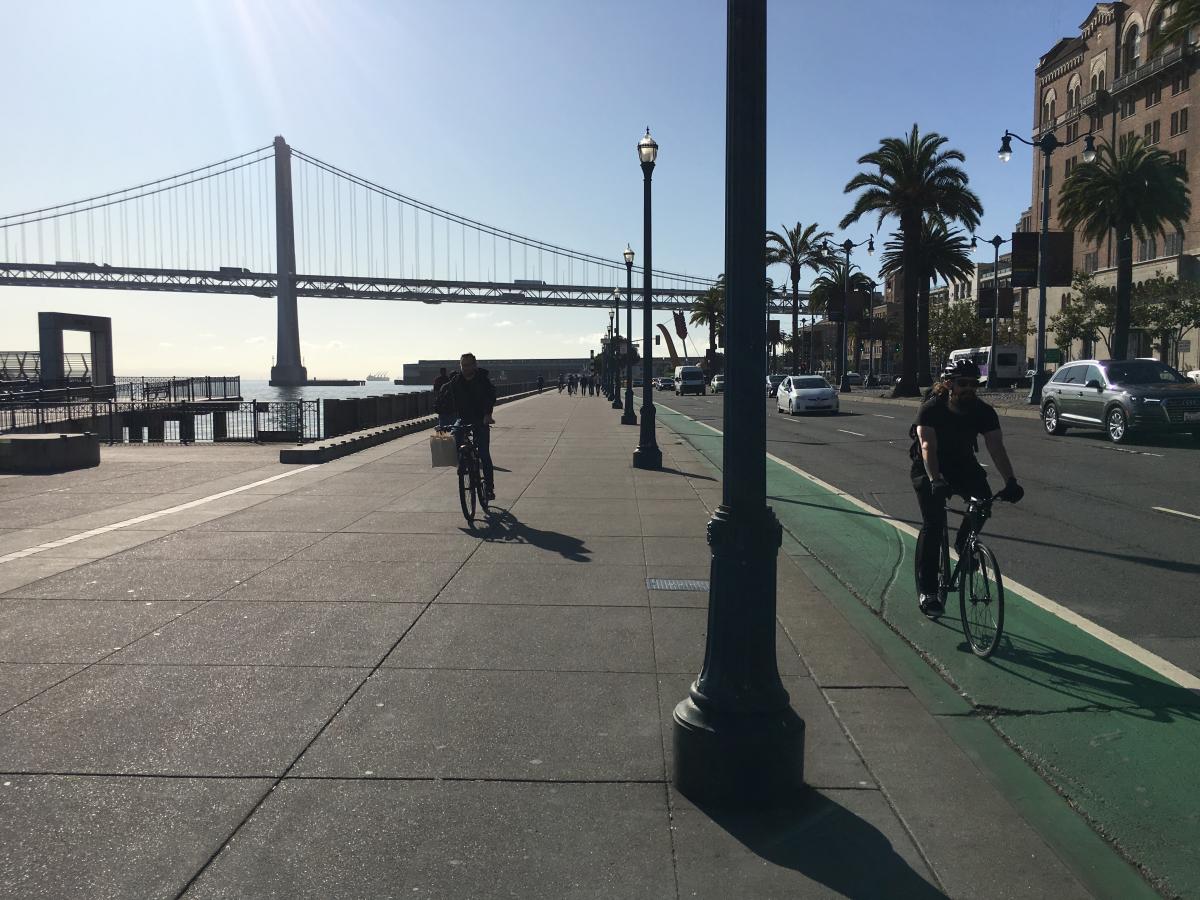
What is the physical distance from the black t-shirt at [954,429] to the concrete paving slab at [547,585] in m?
2.27

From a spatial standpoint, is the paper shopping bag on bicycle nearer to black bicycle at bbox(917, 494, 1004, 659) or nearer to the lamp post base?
black bicycle at bbox(917, 494, 1004, 659)

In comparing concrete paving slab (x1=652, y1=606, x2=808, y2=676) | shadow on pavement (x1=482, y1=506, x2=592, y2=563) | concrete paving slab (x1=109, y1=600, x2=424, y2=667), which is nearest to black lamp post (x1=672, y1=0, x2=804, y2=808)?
concrete paving slab (x1=652, y1=606, x2=808, y2=676)

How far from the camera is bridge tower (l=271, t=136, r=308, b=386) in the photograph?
102m

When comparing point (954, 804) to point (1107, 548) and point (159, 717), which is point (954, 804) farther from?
point (1107, 548)

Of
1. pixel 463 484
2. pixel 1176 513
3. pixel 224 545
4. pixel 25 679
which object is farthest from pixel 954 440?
pixel 1176 513

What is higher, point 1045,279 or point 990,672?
point 1045,279

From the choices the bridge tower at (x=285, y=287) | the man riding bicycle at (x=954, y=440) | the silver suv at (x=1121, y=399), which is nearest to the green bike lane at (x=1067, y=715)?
the man riding bicycle at (x=954, y=440)

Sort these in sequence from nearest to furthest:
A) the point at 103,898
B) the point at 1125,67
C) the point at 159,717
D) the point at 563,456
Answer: the point at 103,898 → the point at 159,717 → the point at 563,456 → the point at 1125,67

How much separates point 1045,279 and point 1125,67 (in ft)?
164

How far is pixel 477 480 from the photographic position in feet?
35.1

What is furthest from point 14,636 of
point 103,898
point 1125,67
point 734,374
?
point 1125,67

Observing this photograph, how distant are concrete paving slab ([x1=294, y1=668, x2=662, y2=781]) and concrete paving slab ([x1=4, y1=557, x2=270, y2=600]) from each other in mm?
2641

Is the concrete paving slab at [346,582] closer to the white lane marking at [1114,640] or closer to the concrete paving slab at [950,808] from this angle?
the concrete paving slab at [950,808]

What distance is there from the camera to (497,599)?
6.99 m
